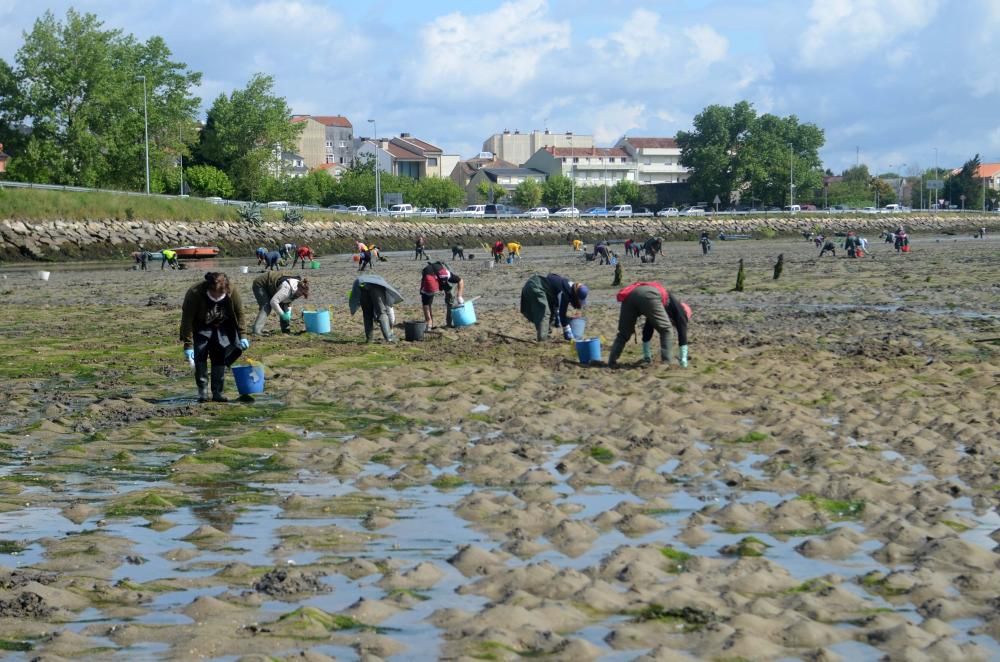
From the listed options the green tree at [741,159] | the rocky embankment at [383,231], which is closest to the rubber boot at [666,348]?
the rocky embankment at [383,231]

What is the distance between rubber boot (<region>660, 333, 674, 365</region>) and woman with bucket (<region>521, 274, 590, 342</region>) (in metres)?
2.30

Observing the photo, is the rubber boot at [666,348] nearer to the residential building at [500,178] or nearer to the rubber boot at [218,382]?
the rubber boot at [218,382]

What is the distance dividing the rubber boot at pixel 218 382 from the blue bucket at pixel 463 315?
737cm

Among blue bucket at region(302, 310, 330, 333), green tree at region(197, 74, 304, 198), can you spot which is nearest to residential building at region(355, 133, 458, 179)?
green tree at region(197, 74, 304, 198)

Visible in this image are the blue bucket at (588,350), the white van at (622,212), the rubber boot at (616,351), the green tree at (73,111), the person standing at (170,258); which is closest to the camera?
the rubber boot at (616,351)

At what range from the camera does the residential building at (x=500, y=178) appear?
501 ft

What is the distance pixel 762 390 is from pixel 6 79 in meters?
79.9

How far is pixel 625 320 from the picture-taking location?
1642 cm

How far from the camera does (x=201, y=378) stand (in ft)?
47.9

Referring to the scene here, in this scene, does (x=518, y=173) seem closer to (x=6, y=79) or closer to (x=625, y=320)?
(x=6, y=79)

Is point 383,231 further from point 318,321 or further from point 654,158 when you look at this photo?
point 654,158

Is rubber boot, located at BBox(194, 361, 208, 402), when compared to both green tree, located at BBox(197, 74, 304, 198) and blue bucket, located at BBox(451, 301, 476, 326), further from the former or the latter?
green tree, located at BBox(197, 74, 304, 198)

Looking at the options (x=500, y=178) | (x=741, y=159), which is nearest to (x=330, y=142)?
(x=500, y=178)

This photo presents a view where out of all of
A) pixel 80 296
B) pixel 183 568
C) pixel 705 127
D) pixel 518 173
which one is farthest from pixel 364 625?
pixel 518 173
